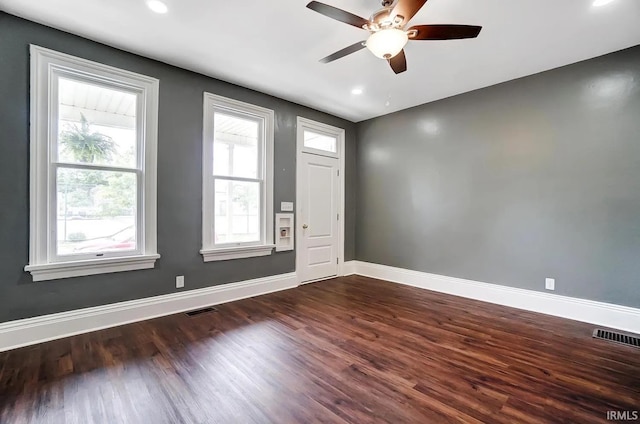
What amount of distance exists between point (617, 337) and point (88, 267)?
5.24 metres

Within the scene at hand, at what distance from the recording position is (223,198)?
3.88 m

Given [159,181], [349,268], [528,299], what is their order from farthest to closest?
[349,268] < [528,299] < [159,181]

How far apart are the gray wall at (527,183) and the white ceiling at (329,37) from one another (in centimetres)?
42

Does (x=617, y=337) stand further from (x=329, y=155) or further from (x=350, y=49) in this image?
(x=329, y=155)

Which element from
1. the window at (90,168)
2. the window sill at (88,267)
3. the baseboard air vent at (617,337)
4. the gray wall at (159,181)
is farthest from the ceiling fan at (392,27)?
the baseboard air vent at (617,337)

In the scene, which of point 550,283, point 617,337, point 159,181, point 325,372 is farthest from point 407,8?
point 617,337

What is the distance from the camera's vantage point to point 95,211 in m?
2.94

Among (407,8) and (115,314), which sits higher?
(407,8)

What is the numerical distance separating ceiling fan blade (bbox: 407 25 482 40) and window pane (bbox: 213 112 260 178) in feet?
8.56

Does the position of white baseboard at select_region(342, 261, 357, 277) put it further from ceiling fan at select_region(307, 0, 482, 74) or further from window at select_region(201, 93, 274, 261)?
ceiling fan at select_region(307, 0, 482, 74)

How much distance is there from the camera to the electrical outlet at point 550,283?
3.44 metres

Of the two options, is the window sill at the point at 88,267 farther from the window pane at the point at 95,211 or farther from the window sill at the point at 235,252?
the window sill at the point at 235,252

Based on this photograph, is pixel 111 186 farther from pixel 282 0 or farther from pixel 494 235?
pixel 494 235

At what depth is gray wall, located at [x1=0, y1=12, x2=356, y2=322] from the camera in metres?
2.52
